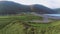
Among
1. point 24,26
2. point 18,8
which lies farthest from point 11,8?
point 24,26

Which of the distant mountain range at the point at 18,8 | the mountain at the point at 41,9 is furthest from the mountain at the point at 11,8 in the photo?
the mountain at the point at 41,9

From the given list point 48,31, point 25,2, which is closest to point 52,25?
point 48,31

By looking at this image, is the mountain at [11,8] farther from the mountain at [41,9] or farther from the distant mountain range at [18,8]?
the mountain at [41,9]

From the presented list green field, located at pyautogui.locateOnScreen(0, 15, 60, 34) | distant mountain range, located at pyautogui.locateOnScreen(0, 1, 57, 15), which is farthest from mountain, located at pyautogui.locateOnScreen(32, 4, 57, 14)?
green field, located at pyautogui.locateOnScreen(0, 15, 60, 34)

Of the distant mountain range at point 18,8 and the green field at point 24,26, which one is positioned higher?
the distant mountain range at point 18,8

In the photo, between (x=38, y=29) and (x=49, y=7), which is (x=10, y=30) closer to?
(x=38, y=29)

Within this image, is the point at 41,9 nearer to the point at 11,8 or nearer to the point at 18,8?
the point at 18,8

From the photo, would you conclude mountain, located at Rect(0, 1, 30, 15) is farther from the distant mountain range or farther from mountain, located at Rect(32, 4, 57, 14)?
mountain, located at Rect(32, 4, 57, 14)

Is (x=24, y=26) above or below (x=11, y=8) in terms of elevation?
below
